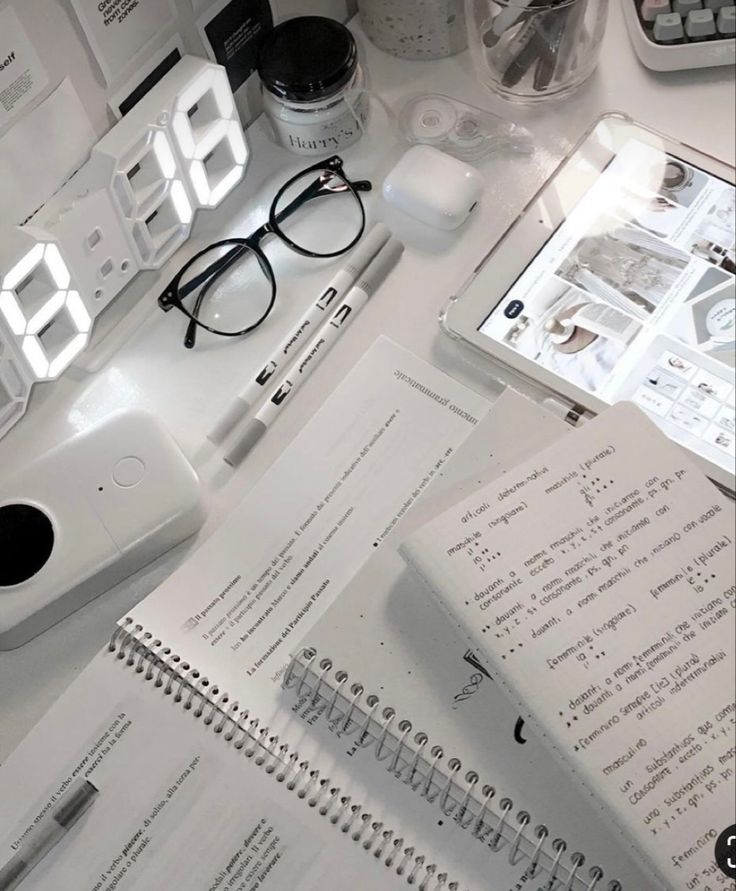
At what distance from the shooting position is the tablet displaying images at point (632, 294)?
0.70 m

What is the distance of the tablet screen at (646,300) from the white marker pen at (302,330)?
111mm

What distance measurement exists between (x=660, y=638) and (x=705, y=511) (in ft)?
0.28

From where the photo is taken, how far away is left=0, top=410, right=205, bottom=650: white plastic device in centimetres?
67

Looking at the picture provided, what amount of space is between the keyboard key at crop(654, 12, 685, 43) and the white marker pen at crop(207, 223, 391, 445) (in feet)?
0.88

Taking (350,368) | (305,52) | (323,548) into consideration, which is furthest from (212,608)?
(305,52)

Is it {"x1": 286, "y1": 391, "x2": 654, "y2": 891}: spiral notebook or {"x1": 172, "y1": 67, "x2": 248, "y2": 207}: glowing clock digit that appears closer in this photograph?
{"x1": 286, "y1": 391, "x2": 654, "y2": 891}: spiral notebook

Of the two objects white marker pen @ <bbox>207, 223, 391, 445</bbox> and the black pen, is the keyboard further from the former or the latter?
the black pen

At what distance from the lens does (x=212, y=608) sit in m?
0.68

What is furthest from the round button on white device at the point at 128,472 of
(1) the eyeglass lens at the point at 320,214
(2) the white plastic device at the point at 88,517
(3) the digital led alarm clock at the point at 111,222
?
(1) the eyeglass lens at the point at 320,214

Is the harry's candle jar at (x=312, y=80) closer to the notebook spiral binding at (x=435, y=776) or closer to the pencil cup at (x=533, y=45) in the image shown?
the pencil cup at (x=533, y=45)

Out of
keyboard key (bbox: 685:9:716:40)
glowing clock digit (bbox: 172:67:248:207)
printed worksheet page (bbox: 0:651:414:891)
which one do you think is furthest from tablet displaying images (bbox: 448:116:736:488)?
printed worksheet page (bbox: 0:651:414:891)

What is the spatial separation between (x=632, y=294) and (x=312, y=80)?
0.28 metres

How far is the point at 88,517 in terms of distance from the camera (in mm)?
686

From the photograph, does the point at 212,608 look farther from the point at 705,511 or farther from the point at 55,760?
the point at 705,511
